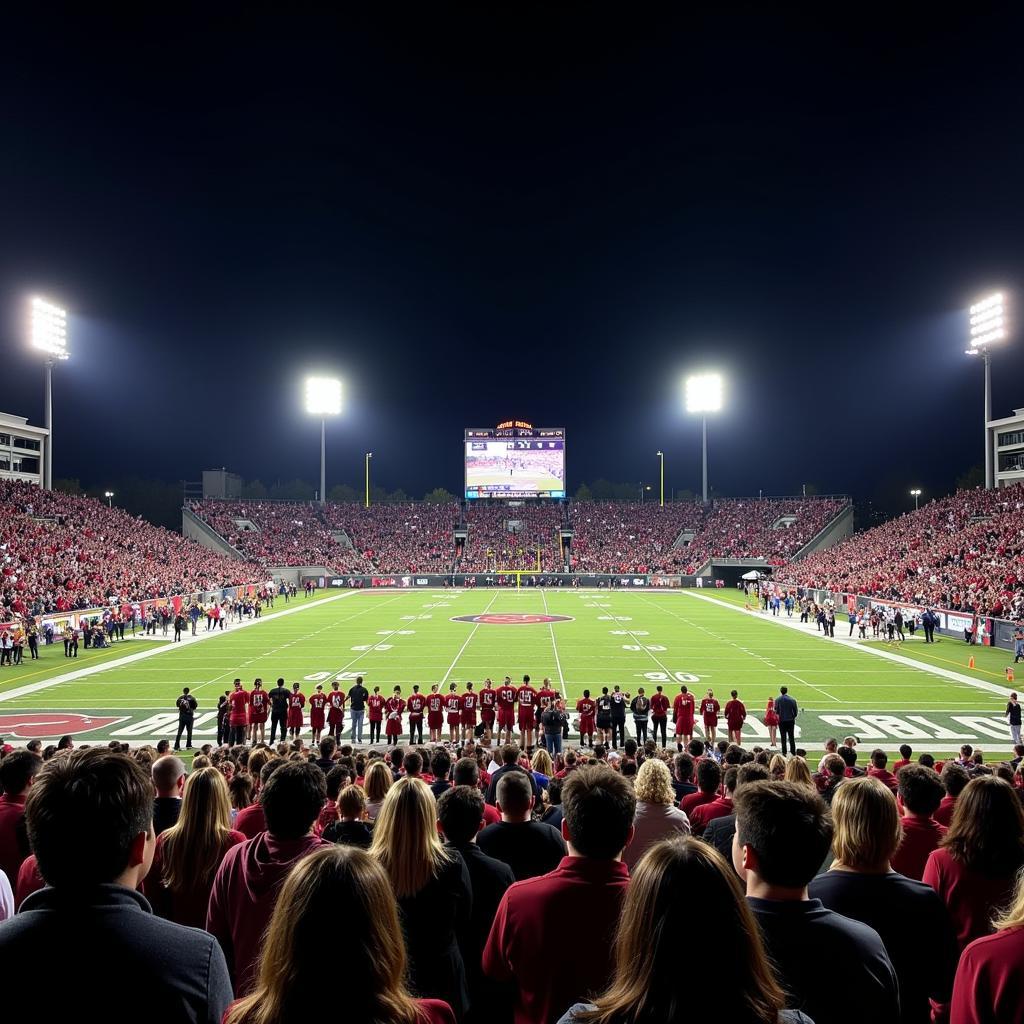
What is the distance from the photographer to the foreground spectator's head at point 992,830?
4.08 meters

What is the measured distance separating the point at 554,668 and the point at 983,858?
23.8 meters

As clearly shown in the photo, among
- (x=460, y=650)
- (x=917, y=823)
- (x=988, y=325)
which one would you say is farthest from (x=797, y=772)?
(x=988, y=325)

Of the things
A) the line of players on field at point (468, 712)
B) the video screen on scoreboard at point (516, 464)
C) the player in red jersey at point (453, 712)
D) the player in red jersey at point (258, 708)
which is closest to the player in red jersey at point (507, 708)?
the line of players on field at point (468, 712)

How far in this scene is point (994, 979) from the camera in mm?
2486

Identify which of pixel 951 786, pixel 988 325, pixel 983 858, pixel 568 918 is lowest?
pixel 951 786

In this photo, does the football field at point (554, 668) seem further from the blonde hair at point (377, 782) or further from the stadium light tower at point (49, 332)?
the stadium light tower at point (49, 332)

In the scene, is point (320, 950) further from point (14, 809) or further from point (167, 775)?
point (167, 775)

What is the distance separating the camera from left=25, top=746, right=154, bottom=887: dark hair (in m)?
2.24

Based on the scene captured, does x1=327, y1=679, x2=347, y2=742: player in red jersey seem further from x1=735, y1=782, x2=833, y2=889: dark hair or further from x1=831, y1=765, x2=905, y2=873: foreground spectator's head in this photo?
x1=735, y1=782, x2=833, y2=889: dark hair

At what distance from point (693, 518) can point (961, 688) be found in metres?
66.1

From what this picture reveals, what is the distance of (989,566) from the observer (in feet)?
132

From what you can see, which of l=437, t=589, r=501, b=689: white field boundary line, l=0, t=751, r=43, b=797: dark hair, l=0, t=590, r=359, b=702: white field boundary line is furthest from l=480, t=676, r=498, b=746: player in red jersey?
l=0, t=590, r=359, b=702: white field boundary line

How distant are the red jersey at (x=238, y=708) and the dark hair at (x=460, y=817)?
48.5 feet

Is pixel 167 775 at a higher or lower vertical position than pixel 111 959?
lower
